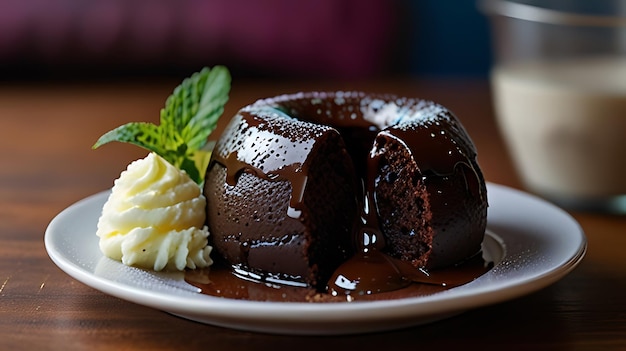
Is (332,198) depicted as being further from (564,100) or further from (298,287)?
(564,100)

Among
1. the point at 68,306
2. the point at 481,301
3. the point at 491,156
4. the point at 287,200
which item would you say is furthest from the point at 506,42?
the point at 68,306

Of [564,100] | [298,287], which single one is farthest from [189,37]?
[298,287]

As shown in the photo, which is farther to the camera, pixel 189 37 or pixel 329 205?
pixel 189 37

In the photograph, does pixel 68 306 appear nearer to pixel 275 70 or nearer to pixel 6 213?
pixel 6 213

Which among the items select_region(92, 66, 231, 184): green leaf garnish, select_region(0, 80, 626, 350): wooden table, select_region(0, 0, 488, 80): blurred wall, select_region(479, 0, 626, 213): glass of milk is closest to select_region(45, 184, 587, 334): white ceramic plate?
select_region(0, 80, 626, 350): wooden table

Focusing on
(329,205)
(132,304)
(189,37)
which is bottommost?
(189,37)

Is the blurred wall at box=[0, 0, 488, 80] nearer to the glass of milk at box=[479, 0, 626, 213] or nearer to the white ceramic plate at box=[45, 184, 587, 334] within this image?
the glass of milk at box=[479, 0, 626, 213]
